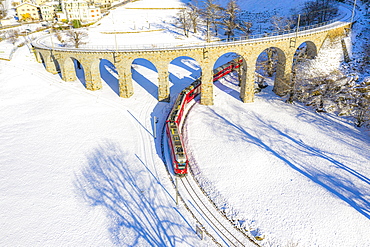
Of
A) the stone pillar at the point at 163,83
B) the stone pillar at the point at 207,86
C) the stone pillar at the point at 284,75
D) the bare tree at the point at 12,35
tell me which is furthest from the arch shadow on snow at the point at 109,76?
the bare tree at the point at 12,35

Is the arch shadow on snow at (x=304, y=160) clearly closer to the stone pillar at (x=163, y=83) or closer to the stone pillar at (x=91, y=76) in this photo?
the stone pillar at (x=163, y=83)

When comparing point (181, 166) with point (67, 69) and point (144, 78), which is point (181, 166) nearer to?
point (144, 78)

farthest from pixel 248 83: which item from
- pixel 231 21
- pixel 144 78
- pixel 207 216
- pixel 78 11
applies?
pixel 78 11

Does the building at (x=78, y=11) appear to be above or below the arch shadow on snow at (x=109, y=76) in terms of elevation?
above

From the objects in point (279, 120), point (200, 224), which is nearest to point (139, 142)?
point (200, 224)

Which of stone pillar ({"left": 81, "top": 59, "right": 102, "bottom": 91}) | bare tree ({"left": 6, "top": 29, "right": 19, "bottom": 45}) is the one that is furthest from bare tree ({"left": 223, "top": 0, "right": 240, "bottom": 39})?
bare tree ({"left": 6, "top": 29, "right": 19, "bottom": 45})
